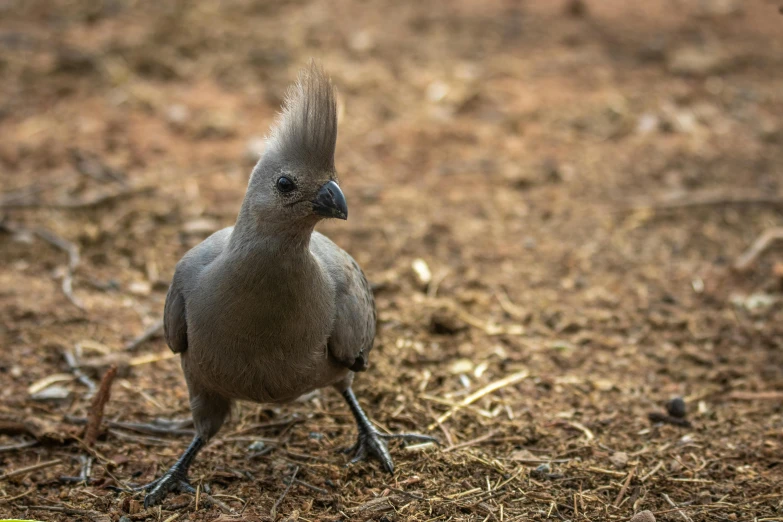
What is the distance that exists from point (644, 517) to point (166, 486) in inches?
96.3

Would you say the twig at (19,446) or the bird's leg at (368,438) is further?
the bird's leg at (368,438)

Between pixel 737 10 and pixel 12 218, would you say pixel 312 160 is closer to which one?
pixel 12 218

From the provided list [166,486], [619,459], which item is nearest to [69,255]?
[166,486]

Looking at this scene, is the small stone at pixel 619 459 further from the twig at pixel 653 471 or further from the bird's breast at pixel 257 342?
the bird's breast at pixel 257 342

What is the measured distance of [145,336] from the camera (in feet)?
19.2

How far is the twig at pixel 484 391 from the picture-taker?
5182 mm

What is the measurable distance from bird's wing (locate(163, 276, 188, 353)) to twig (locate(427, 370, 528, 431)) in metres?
1.59

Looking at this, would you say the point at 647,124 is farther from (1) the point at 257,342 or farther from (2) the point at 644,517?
(1) the point at 257,342

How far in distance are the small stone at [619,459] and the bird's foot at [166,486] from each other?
90.2 inches

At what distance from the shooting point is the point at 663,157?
8578mm

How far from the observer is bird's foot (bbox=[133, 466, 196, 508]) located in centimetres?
437

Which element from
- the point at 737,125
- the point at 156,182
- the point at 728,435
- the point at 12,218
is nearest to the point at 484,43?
the point at 737,125

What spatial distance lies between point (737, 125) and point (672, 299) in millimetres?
3586

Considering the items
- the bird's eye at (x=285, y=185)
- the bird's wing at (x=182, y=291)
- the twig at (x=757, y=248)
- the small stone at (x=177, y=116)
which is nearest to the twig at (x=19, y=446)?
the bird's wing at (x=182, y=291)
